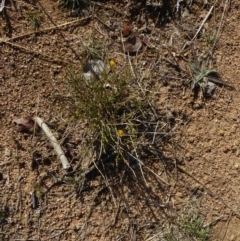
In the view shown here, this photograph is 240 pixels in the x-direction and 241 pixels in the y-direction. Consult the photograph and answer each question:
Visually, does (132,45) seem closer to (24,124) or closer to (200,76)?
(200,76)

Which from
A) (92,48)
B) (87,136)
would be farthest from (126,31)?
(87,136)

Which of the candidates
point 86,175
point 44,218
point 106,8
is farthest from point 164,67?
point 44,218

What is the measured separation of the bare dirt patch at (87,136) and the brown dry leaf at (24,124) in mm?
27

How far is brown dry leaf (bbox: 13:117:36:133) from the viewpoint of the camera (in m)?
2.63

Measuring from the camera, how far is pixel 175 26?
2791 millimetres

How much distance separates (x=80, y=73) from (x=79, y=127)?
0.26 metres

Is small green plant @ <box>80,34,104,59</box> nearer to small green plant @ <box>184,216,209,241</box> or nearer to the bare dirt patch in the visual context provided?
the bare dirt patch

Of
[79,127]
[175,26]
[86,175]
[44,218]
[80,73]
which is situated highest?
[175,26]

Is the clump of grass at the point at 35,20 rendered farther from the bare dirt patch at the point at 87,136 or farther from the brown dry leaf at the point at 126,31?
the brown dry leaf at the point at 126,31

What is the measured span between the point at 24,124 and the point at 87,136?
304mm

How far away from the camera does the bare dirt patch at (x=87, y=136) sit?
8.70 ft

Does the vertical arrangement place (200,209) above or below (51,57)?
below

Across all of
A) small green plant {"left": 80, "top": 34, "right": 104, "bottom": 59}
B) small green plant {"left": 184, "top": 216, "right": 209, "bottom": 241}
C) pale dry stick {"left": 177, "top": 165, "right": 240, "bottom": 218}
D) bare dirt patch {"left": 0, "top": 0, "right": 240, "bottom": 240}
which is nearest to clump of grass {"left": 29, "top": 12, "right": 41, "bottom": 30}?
bare dirt patch {"left": 0, "top": 0, "right": 240, "bottom": 240}

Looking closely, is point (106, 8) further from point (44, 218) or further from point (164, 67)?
point (44, 218)
